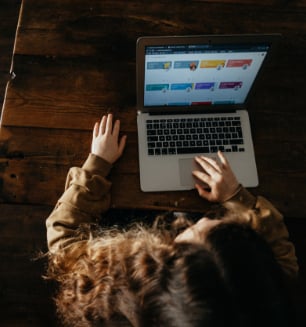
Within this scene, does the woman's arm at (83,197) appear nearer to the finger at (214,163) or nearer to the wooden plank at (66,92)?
the wooden plank at (66,92)

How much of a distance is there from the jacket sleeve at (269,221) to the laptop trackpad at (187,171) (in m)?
0.11

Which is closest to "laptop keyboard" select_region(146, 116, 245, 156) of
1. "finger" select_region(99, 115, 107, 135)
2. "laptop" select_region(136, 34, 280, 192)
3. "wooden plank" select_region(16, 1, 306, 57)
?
"laptop" select_region(136, 34, 280, 192)

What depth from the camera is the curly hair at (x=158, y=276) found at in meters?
0.71

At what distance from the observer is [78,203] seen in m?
0.95

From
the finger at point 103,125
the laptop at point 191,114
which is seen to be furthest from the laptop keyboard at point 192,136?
the finger at point 103,125

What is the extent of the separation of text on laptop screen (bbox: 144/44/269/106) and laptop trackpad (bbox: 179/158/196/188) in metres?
0.15

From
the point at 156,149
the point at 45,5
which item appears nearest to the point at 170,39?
the point at 156,149

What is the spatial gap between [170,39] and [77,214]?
1.53ft

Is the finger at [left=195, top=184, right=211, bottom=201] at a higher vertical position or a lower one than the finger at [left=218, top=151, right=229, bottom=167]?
lower

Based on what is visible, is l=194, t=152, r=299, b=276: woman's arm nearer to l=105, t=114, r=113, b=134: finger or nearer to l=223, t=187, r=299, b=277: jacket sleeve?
l=223, t=187, r=299, b=277: jacket sleeve

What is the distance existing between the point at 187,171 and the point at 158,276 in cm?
32

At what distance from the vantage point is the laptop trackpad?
1.01 metres

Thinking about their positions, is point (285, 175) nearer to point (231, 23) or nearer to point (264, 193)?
point (264, 193)

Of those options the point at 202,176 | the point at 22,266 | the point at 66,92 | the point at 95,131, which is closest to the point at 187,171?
the point at 202,176
